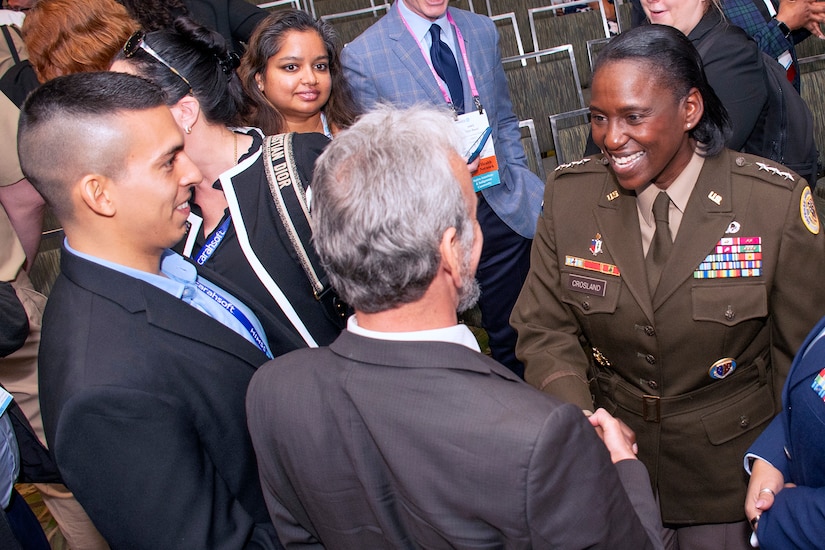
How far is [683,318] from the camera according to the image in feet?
5.18

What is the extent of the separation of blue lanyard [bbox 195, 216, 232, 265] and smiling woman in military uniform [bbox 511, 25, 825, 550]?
0.81 meters

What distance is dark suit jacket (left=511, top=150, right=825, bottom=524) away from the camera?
5.04 ft

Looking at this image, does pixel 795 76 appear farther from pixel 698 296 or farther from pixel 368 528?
pixel 368 528

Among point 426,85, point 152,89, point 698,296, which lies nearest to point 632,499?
point 698,296

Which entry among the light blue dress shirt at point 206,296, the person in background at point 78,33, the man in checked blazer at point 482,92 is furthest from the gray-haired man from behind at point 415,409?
the man in checked blazer at point 482,92

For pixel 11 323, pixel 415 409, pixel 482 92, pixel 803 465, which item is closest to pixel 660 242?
pixel 803 465

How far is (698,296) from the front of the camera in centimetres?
157

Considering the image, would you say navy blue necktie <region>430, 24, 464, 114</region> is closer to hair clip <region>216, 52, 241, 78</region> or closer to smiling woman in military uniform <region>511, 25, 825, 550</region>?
hair clip <region>216, 52, 241, 78</region>

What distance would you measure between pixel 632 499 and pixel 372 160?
2.18 feet

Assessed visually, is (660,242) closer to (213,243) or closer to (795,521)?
(795,521)

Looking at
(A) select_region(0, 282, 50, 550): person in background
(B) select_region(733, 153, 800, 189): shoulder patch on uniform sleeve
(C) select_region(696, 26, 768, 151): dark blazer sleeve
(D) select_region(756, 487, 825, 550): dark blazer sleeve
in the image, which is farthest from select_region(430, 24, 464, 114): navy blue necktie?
(D) select_region(756, 487, 825, 550): dark blazer sleeve

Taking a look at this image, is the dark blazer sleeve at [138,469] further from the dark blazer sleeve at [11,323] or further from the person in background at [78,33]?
the person in background at [78,33]

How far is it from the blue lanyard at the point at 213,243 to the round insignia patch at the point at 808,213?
1.34 m

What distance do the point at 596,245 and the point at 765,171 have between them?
0.40 meters
